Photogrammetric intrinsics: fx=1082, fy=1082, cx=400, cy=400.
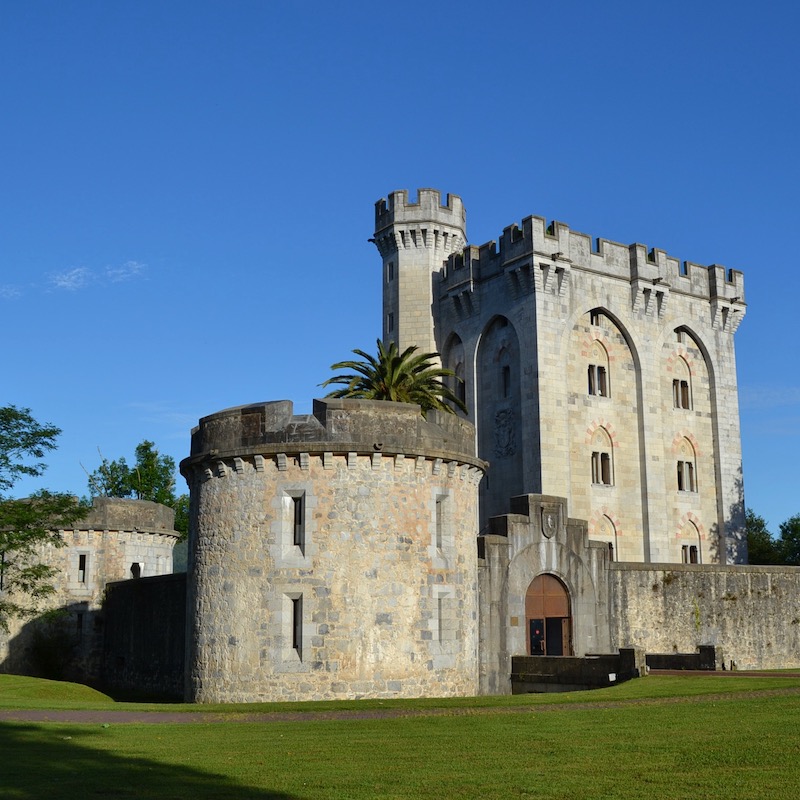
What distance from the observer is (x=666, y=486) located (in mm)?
55688

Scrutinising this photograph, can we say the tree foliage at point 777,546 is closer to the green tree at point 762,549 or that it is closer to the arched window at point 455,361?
the green tree at point 762,549

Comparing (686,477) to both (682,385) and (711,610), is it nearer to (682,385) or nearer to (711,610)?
(682,385)

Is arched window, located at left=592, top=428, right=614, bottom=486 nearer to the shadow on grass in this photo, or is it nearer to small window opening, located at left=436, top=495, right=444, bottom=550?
small window opening, located at left=436, top=495, right=444, bottom=550

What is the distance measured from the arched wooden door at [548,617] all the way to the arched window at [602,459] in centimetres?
1961

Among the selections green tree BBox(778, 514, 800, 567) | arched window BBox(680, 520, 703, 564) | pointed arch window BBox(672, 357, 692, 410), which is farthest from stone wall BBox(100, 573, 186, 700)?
green tree BBox(778, 514, 800, 567)

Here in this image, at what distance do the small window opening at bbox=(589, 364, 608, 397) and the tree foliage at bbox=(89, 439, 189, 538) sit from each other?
33.5m

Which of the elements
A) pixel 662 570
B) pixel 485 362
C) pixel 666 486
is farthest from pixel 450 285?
pixel 662 570

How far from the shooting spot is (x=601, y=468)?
53.8 metres

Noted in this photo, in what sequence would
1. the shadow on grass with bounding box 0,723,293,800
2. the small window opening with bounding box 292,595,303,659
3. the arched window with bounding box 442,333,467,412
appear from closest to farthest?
the shadow on grass with bounding box 0,723,293,800 < the small window opening with bounding box 292,595,303,659 < the arched window with bounding box 442,333,467,412

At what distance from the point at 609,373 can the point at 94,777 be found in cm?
4454

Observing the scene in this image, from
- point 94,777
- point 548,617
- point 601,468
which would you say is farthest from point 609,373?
point 94,777

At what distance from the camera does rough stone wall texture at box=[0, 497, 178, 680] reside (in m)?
41.2

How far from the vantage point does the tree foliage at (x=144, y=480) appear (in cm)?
7588

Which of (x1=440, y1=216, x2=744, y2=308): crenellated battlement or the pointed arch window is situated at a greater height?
(x1=440, y1=216, x2=744, y2=308): crenellated battlement
